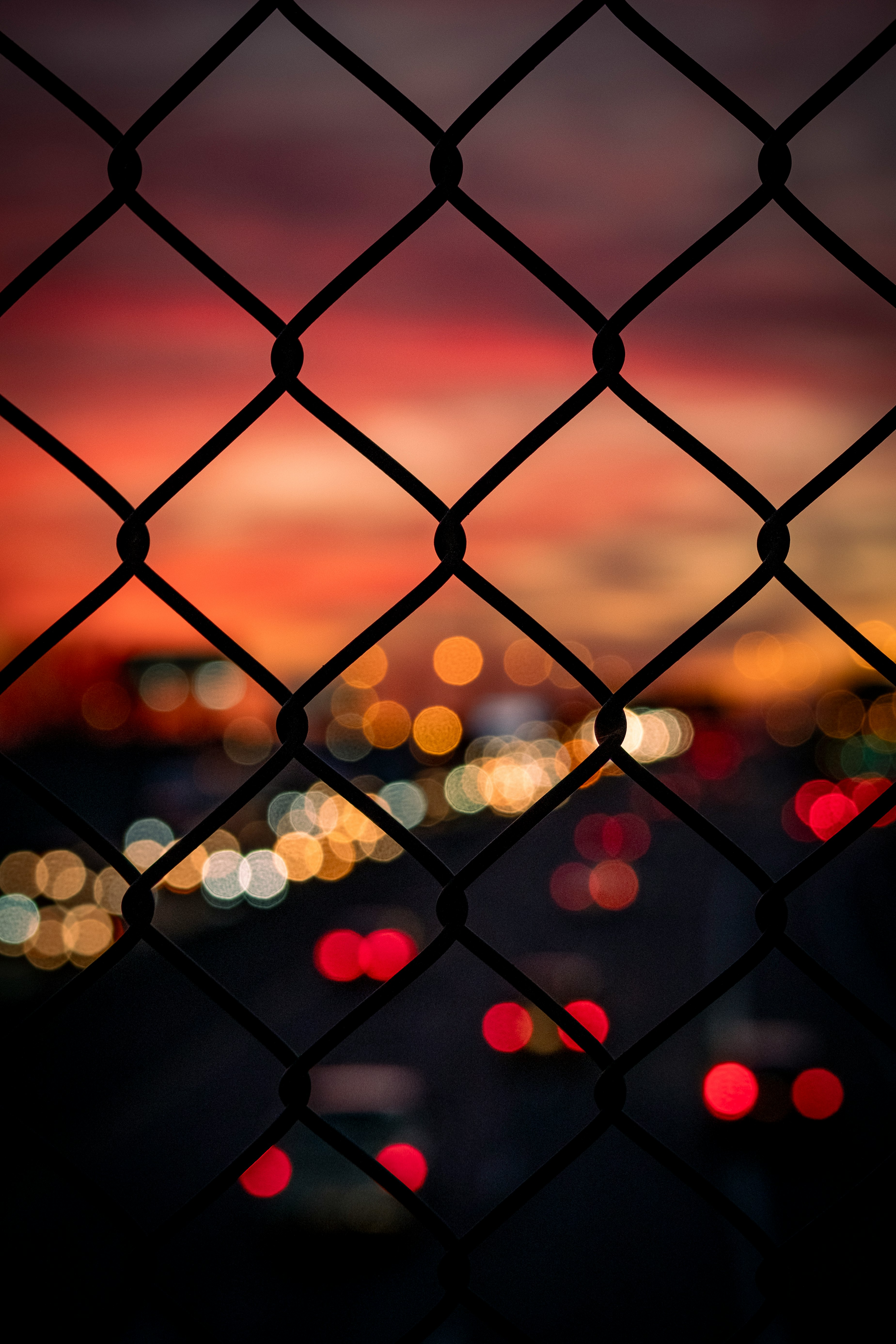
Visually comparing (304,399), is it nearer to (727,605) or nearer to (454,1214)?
(727,605)

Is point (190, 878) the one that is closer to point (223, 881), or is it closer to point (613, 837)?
point (223, 881)

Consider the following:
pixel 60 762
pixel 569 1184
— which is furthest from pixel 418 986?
pixel 60 762

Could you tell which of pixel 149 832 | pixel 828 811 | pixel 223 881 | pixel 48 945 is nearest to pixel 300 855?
pixel 149 832

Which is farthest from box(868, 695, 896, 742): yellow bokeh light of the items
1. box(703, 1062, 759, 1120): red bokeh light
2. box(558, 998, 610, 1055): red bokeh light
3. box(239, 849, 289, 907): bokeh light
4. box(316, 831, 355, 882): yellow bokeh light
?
box(316, 831, 355, 882): yellow bokeh light

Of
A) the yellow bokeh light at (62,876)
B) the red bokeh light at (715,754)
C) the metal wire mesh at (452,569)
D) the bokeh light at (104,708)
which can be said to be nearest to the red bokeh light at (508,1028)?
the yellow bokeh light at (62,876)

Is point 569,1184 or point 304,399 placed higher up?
point 569,1184

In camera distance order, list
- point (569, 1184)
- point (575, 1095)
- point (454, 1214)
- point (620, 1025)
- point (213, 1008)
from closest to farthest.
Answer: point (454, 1214) → point (569, 1184) → point (575, 1095) → point (620, 1025) → point (213, 1008)

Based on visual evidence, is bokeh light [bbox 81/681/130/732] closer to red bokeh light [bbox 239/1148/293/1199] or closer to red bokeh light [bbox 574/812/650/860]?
red bokeh light [bbox 574/812/650/860]
